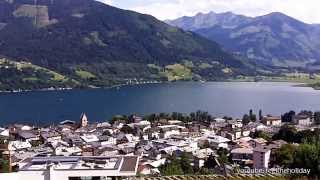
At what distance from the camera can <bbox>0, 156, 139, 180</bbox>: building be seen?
47.7ft

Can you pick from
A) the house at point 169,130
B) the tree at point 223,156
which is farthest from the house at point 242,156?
the house at point 169,130

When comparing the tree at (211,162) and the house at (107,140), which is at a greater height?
the tree at (211,162)

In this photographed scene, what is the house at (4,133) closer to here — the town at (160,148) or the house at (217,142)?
the town at (160,148)

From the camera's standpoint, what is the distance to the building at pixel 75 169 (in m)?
14.5

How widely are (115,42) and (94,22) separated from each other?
1659 cm

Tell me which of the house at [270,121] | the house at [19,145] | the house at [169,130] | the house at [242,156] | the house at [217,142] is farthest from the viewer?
the house at [270,121]

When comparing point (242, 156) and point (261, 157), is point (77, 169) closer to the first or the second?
point (261, 157)

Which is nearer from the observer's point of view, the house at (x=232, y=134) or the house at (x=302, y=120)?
the house at (x=232, y=134)

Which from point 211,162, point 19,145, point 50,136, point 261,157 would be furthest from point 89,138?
point 261,157

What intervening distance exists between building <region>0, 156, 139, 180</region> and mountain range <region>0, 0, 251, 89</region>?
11241 cm

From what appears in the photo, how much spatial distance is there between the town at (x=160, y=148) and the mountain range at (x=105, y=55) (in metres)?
72.1

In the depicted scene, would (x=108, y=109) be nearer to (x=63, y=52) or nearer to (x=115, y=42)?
(x=63, y=52)

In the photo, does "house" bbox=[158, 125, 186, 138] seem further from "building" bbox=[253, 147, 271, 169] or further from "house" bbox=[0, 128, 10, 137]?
"building" bbox=[253, 147, 271, 169]

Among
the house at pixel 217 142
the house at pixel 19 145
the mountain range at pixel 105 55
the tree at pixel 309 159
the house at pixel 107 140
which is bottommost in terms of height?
the house at pixel 19 145
